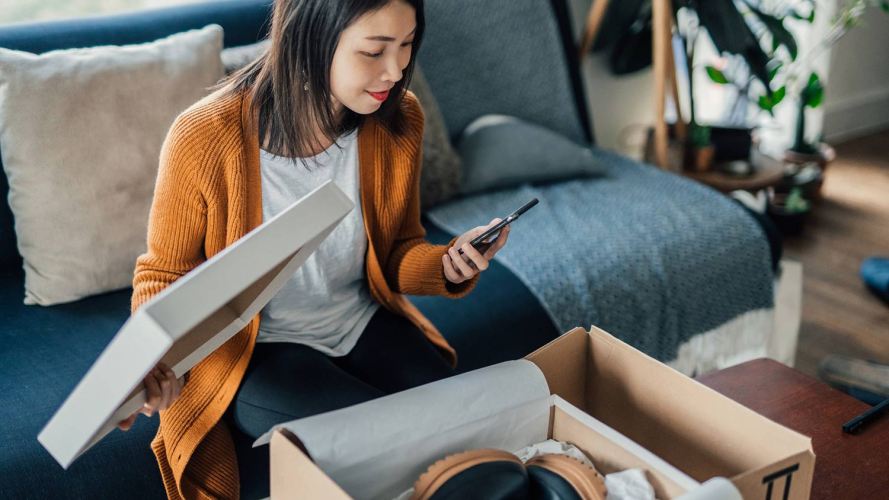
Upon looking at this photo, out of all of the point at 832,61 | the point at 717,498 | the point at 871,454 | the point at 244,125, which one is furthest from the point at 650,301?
the point at 832,61

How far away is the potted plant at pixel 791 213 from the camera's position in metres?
2.83

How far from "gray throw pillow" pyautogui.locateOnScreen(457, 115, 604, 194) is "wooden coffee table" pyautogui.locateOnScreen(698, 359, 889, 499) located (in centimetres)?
Answer: 85

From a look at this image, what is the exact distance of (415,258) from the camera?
4.39 ft

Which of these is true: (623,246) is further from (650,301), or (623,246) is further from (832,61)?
(832,61)

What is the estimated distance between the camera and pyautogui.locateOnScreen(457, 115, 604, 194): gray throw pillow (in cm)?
205

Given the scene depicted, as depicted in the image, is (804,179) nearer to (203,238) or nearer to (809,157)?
(809,157)

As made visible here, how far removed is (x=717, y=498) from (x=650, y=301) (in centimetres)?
105

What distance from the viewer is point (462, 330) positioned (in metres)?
1.57

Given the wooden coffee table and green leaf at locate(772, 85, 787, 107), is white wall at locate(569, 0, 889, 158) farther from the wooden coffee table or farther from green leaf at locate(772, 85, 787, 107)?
the wooden coffee table

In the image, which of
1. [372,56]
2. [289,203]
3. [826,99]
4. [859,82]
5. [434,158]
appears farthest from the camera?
[859,82]

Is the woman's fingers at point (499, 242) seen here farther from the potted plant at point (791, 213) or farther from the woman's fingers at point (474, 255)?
the potted plant at point (791, 213)

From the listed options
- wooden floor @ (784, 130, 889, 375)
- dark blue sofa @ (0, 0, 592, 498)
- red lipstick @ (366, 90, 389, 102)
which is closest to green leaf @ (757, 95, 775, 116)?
wooden floor @ (784, 130, 889, 375)

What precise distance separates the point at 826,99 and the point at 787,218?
1016 millimetres

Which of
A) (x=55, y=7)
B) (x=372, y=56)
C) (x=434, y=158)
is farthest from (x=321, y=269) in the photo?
(x=55, y=7)
